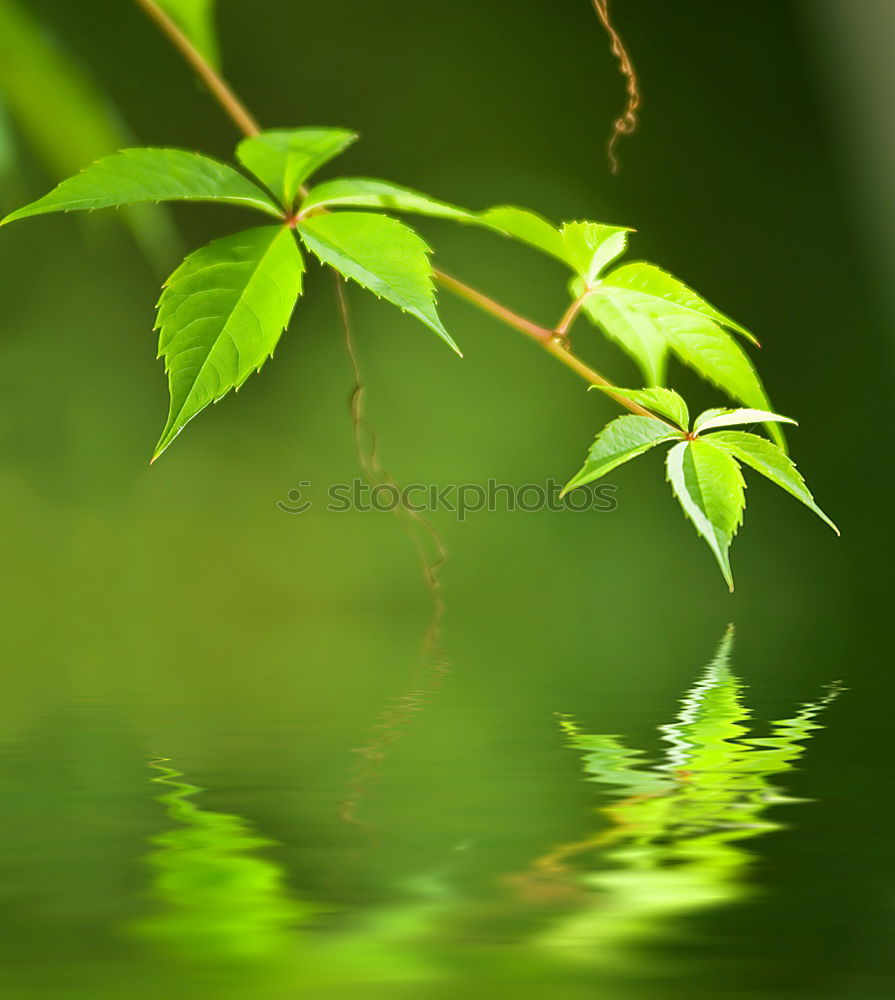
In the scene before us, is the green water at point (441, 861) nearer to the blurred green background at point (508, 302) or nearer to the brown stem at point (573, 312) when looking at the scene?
the brown stem at point (573, 312)

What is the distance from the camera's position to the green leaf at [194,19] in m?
0.16

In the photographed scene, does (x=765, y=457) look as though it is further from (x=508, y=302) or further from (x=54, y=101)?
(x=508, y=302)

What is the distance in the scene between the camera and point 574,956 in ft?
0.43

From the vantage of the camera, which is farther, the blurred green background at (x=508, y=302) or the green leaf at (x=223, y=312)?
the blurred green background at (x=508, y=302)

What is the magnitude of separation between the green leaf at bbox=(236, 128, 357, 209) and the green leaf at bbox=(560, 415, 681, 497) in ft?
0.13

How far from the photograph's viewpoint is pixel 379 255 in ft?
0.37

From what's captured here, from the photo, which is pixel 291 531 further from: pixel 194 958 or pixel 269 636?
pixel 194 958

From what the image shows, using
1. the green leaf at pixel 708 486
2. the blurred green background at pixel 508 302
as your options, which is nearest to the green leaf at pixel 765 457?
the green leaf at pixel 708 486

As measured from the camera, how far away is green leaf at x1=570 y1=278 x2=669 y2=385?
5.6 inches

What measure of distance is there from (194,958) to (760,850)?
9 centimetres

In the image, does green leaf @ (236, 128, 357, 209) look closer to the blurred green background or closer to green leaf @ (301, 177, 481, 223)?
green leaf @ (301, 177, 481, 223)

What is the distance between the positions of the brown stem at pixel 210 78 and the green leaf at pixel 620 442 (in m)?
0.05

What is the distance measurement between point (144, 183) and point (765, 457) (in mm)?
70

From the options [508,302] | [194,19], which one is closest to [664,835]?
[194,19]
